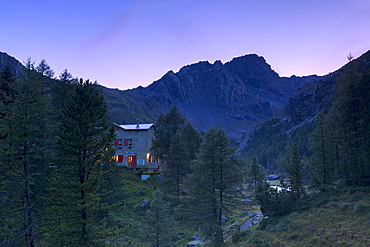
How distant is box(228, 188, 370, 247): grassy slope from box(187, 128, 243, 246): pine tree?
3217 millimetres

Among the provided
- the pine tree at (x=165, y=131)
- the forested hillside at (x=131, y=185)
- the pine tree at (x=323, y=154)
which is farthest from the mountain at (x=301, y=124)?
the forested hillside at (x=131, y=185)

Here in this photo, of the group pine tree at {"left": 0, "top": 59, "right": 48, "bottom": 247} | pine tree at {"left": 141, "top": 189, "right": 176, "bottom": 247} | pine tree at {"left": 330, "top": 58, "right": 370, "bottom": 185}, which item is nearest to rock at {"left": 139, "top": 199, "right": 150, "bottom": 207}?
pine tree at {"left": 141, "top": 189, "right": 176, "bottom": 247}

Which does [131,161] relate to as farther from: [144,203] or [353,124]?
[353,124]

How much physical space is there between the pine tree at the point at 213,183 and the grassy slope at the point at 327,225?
3.22m

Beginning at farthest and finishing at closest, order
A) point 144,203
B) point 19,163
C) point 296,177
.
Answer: point 144,203
point 296,177
point 19,163

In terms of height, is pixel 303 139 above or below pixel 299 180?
above

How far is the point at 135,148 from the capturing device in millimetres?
Answer: 52312

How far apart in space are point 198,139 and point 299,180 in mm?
24325

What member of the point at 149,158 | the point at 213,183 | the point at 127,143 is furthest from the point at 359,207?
the point at 127,143

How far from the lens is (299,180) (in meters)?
26.2

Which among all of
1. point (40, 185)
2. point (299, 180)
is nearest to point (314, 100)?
point (299, 180)

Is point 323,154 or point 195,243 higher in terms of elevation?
point 323,154

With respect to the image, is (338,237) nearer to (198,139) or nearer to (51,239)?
(51,239)

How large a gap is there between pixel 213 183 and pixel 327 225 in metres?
10.5
